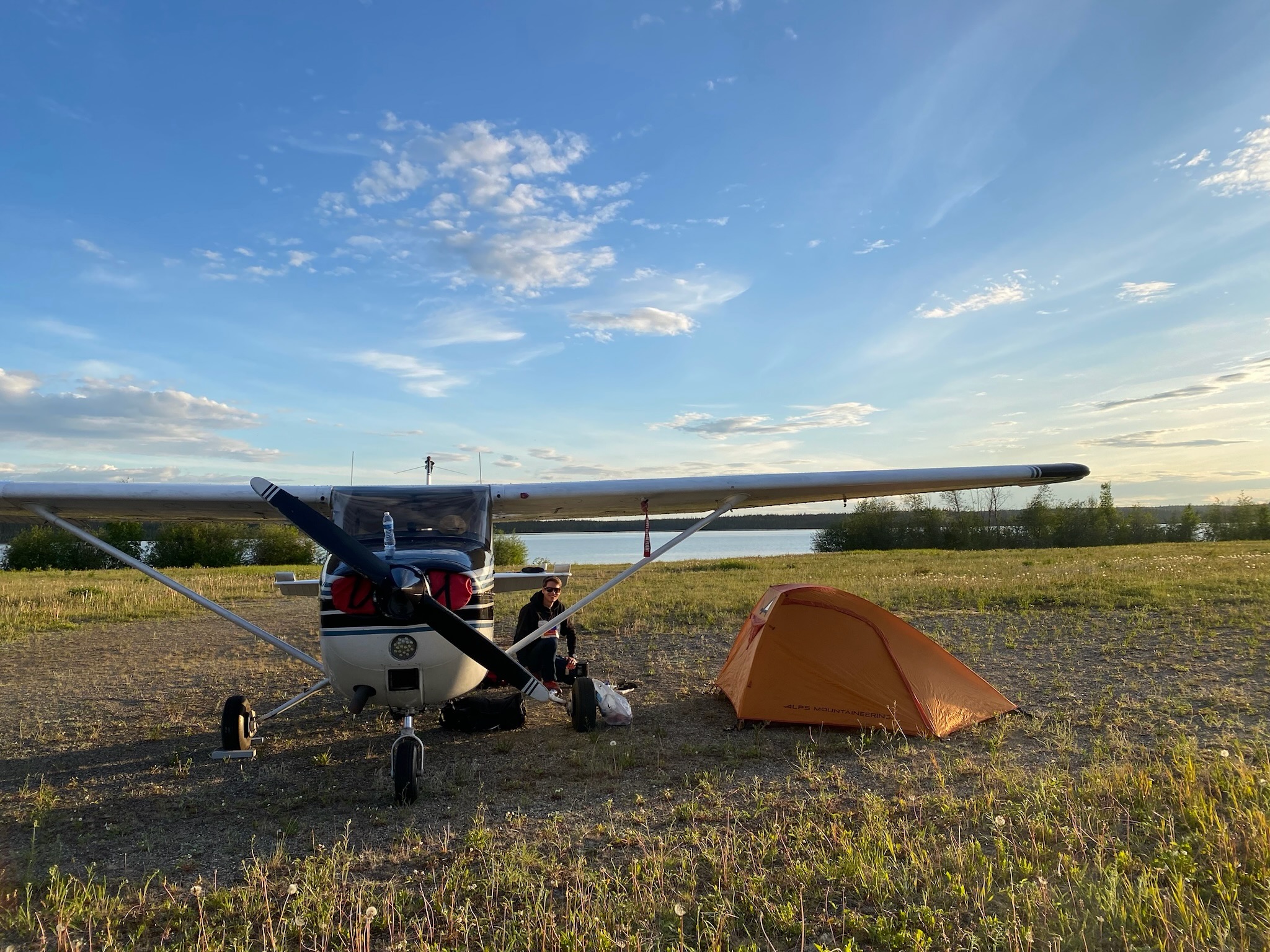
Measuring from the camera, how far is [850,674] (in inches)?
262

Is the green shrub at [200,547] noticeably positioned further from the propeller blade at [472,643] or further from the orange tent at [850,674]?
the propeller blade at [472,643]

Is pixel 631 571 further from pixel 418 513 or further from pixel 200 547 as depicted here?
pixel 200 547

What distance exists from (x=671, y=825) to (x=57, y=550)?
194 feet

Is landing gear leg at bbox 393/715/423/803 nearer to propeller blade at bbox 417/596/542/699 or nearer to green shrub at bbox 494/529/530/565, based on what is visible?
propeller blade at bbox 417/596/542/699

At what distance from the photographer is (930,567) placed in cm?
2430

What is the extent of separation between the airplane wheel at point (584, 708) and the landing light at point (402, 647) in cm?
198

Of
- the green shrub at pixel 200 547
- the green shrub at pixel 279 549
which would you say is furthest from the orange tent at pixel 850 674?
the green shrub at pixel 200 547

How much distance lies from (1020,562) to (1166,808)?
23537 millimetres

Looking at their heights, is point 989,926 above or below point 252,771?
above

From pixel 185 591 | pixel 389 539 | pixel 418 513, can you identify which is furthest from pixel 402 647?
pixel 185 591

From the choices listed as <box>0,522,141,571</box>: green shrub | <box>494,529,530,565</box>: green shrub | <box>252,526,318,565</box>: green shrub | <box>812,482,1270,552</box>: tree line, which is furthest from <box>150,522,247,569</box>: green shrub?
<box>812,482,1270,552</box>: tree line

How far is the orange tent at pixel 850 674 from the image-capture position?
6.43 m

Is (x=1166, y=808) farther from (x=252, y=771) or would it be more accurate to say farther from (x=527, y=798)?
(x=252, y=771)

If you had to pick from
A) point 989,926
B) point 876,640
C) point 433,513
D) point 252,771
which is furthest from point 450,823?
point 876,640
